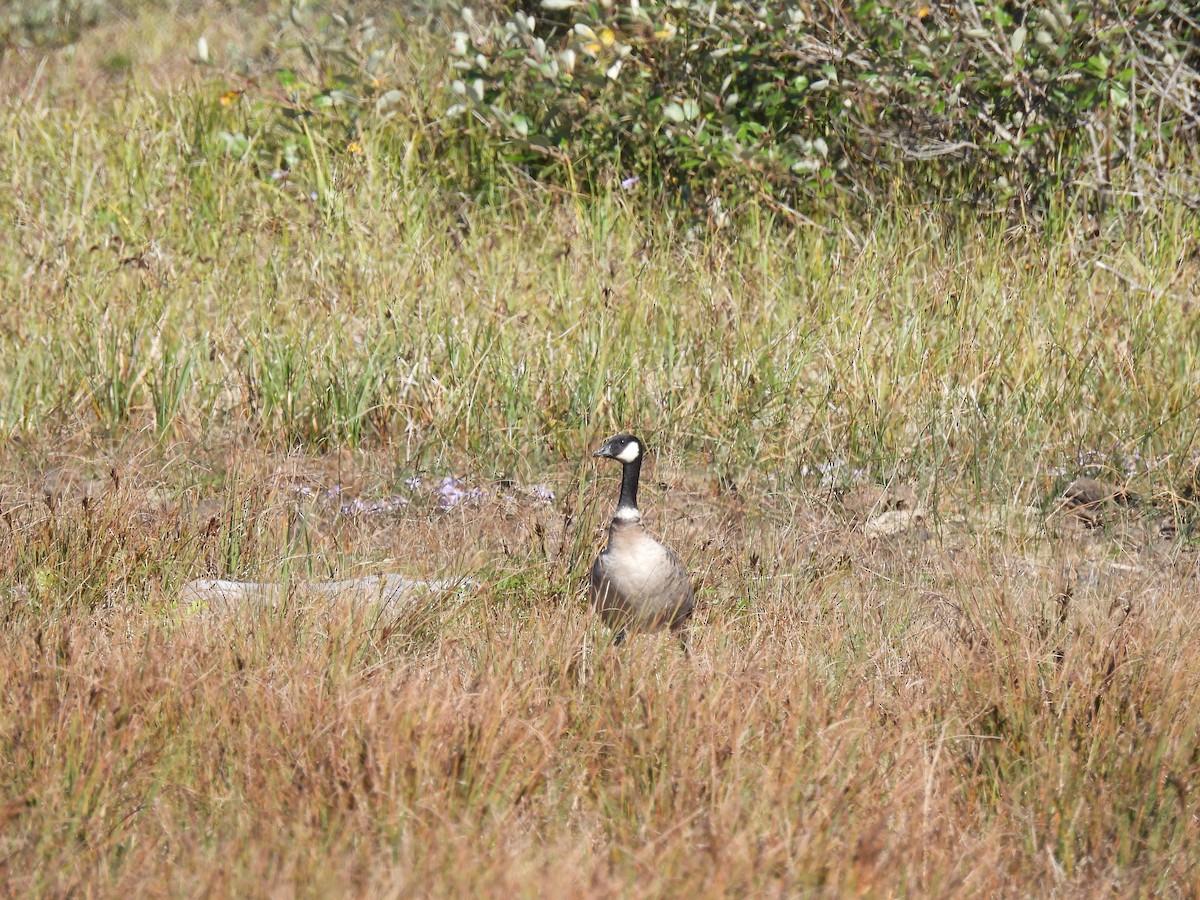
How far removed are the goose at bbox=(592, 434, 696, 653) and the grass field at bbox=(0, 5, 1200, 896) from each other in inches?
3.6

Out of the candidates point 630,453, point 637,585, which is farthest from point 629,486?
point 637,585

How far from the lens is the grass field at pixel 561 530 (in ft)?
8.74

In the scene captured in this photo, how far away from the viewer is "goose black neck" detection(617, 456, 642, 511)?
392 cm

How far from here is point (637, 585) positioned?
11.8ft

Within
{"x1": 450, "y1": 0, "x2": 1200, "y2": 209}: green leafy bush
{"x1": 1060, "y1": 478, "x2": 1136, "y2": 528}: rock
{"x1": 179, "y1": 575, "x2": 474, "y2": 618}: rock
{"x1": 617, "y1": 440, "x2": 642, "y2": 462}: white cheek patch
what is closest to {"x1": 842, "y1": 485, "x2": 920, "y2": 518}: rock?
{"x1": 1060, "y1": 478, "x2": 1136, "y2": 528}: rock

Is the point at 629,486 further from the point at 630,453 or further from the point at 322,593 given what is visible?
the point at 322,593

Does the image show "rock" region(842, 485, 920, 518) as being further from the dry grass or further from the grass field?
the dry grass

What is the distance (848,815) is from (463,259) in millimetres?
4438

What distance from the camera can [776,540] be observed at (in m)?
4.31

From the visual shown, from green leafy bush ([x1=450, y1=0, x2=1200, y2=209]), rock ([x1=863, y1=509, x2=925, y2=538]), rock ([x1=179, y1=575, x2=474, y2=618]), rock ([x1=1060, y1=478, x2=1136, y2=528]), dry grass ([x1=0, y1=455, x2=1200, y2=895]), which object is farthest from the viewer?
green leafy bush ([x1=450, y1=0, x2=1200, y2=209])

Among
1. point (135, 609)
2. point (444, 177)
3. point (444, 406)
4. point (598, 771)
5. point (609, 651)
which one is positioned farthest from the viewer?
point (444, 177)

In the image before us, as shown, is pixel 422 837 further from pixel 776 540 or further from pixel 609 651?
pixel 776 540

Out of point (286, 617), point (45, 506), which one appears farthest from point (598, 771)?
point (45, 506)

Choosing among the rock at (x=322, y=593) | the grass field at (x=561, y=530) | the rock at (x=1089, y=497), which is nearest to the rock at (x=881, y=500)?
the grass field at (x=561, y=530)
